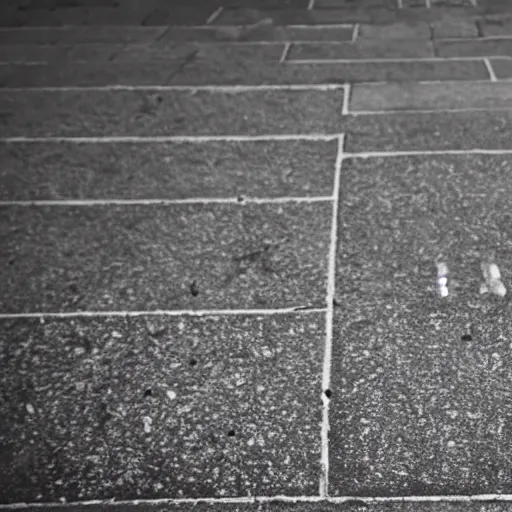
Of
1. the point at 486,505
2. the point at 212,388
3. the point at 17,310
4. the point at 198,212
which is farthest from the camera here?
the point at 198,212

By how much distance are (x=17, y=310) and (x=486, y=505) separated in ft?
5.67

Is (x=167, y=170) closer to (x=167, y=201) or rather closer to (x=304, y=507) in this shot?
(x=167, y=201)

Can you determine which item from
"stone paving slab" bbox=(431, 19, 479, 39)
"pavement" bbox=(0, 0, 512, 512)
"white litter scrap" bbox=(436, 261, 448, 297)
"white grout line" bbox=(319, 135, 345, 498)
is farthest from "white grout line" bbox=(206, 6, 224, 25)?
"white litter scrap" bbox=(436, 261, 448, 297)

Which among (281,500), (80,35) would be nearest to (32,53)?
(80,35)

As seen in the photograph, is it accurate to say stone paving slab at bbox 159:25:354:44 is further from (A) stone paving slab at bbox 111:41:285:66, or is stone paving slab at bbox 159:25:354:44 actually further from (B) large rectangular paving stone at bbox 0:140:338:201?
(B) large rectangular paving stone at bbox 0:140:338:201

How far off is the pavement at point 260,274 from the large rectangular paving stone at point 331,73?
0.7 inches

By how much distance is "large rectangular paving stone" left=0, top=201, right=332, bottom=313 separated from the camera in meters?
2.92

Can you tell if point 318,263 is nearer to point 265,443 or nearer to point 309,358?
point 309,358

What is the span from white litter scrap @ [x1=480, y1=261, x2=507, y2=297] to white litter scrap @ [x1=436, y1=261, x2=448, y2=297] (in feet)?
0.41

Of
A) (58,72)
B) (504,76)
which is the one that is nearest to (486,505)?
(504,76)

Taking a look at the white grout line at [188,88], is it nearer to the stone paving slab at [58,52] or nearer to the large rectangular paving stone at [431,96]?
the large rectangular paving stone at [431,96]

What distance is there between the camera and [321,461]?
7.22 ft

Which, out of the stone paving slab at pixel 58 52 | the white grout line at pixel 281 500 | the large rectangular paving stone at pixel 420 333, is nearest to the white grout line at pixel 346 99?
the large rectangular paving stone at pixel 420 333

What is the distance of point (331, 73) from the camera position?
4.59 meters
